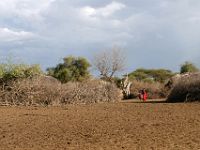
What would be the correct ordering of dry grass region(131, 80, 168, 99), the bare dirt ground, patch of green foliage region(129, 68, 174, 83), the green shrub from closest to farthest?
1. the bare dirt ground
2. the green shrub
3. dry grass region(131, 80, 168, 99)
4. patch of green foliage region(129, 68, 174, 83)

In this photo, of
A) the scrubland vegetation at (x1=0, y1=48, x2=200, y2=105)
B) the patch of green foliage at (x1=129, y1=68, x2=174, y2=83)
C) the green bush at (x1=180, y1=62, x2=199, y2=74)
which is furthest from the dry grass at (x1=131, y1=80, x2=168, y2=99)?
the patch of green foliage at (x1=129, y1=68, x2=174, y2=83)

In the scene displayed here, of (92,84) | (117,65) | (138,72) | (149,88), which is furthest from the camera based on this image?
(138,72)

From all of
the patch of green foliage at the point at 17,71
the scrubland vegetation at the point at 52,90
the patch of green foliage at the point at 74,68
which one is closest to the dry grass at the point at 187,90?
the scrubland vegetation at the point at 52,90

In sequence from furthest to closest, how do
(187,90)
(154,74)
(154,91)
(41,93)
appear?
(154,74), (154,91), (187,90), (41,93)

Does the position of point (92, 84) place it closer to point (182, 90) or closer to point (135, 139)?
point (182, 90)

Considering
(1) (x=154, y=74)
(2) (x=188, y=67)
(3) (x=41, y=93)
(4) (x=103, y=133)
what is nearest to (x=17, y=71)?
(3) (x=41, y=93)

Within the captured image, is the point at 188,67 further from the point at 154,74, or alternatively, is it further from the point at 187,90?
the point at 187,90

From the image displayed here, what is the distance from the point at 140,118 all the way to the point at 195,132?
5.01 m

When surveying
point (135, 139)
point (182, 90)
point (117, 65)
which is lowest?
point (135, 139)

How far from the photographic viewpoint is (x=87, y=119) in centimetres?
1931

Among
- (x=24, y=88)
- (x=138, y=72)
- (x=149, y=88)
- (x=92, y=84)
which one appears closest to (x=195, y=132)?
(x=24, y=88)

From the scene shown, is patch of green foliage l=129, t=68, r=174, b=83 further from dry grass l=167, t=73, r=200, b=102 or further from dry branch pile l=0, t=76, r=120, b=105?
dry branch pile l=0, t=76, r=120, b=105

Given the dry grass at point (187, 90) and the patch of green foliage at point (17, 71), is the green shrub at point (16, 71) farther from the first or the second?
the dry grass at point (187, 90)

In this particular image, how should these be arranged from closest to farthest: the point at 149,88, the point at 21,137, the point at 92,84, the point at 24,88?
1. the point at 21,137
2. the point at 24,88
3. the point at 92,84
4. the point at 149,88
